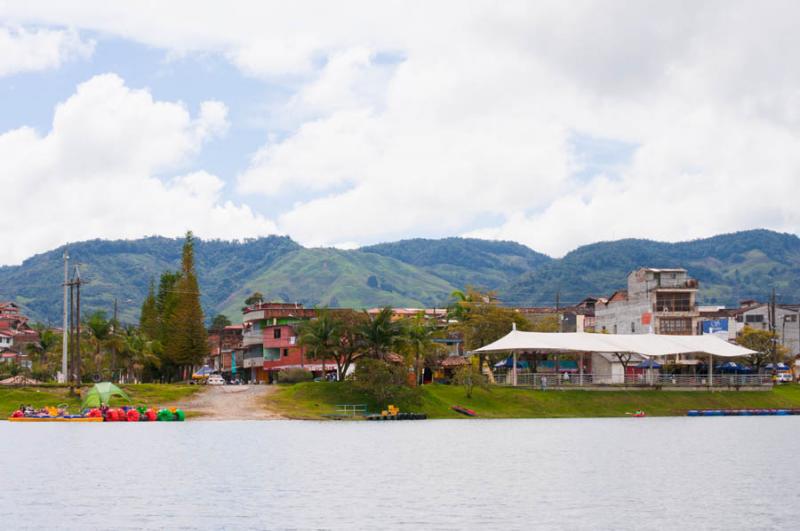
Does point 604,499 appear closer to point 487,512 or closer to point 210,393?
point 487,512

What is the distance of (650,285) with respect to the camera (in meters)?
150

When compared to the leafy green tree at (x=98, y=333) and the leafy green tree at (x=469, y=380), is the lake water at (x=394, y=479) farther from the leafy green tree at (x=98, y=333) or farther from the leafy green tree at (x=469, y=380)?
the leafy green tree at (x=98, y=333)

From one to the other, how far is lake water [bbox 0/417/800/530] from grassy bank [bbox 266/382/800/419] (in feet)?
60.7

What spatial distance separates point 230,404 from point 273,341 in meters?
35.7

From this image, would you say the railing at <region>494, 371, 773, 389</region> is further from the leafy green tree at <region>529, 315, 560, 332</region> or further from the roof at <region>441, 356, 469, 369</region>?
the leafy green tree at <region>529, 315, 560, 332</region>

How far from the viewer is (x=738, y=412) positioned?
10956 centimetres

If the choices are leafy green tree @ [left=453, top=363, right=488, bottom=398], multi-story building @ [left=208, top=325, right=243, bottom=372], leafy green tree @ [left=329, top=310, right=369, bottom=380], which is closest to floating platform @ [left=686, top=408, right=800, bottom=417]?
leafy green tree @ [left=453, top=363, right=488, bottom=398]

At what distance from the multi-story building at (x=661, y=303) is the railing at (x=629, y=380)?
69.6 feet

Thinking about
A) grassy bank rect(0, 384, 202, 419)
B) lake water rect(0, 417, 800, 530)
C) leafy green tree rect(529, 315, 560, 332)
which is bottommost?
lake water rect(0, 417, 800, 530)

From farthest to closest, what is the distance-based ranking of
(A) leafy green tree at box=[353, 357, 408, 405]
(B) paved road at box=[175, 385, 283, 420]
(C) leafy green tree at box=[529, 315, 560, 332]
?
1. (C) leafy green tree at box=[529, 315, 560, 332]
2. (A) leafy green tree at box=[353, 357, 408, 405]
3. (B) paved road at box=[175, 385, 283, 420]

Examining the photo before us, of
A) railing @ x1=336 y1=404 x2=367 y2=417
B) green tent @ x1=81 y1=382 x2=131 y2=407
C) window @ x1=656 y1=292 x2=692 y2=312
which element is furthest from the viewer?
window @ x1=656 y1=292 x2=692 y2=312

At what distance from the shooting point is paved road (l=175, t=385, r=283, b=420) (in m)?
91.9

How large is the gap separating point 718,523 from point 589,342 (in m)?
76.8

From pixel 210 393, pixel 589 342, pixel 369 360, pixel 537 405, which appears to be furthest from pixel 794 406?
pixel 210 393
